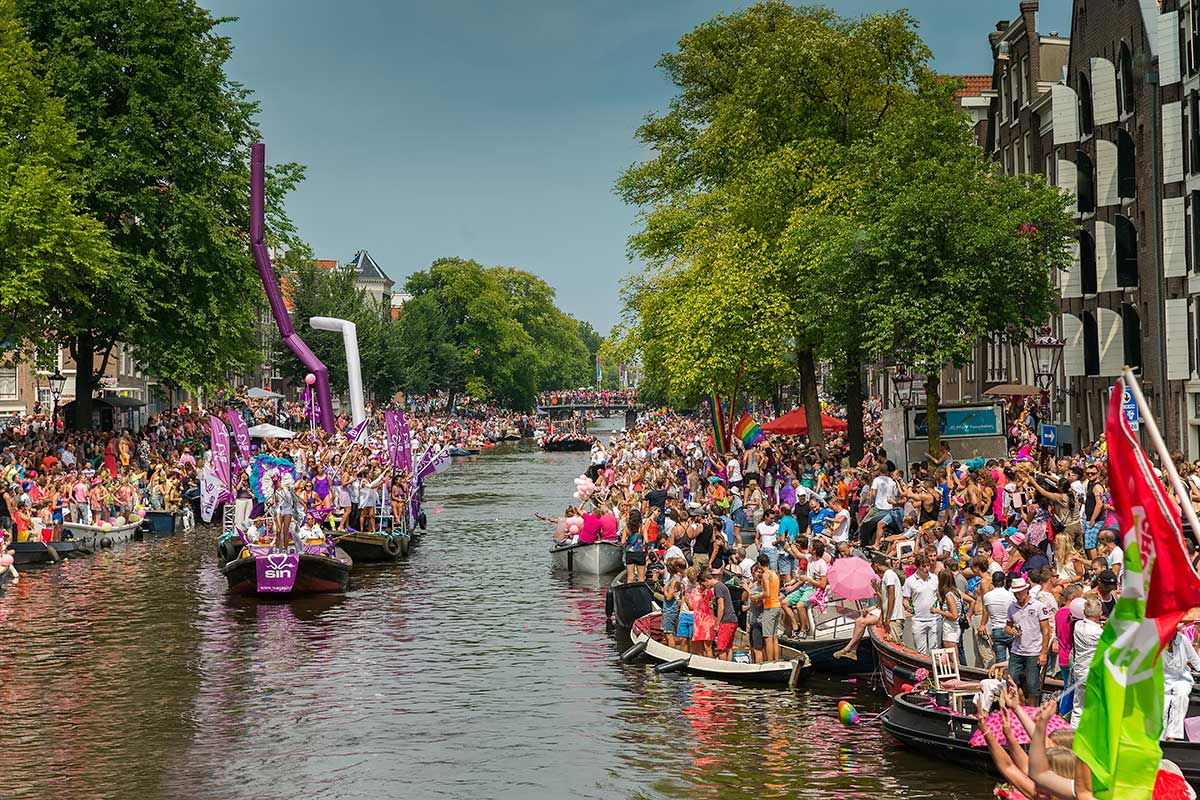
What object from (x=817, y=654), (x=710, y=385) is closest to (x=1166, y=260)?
(x=710, y=385)

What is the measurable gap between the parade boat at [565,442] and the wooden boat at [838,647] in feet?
307

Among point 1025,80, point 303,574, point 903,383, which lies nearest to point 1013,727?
point 303,574

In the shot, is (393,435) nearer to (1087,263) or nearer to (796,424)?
(796,424)

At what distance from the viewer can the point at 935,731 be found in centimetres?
1689

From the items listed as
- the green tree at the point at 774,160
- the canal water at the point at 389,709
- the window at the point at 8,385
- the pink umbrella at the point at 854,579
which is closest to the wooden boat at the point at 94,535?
the canal water at the point at 389,709

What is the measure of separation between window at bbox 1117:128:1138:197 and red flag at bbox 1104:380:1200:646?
36.3 metres

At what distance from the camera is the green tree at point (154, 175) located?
160 feet

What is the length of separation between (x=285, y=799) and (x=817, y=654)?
8604 millimetres

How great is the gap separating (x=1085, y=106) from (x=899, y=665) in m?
29.5

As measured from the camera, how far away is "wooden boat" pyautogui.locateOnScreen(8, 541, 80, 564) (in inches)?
1447

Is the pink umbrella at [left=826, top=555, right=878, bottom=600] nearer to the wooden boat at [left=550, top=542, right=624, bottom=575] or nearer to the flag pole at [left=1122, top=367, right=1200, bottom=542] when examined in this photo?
the flag pole at [left=1122, top=367, right=1200, bottom=542]

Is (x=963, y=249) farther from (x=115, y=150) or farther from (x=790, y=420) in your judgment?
(x=115, y=150)

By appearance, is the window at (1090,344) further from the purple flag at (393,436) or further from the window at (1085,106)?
the purple flag at (393,436)

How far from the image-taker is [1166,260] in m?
38.2
